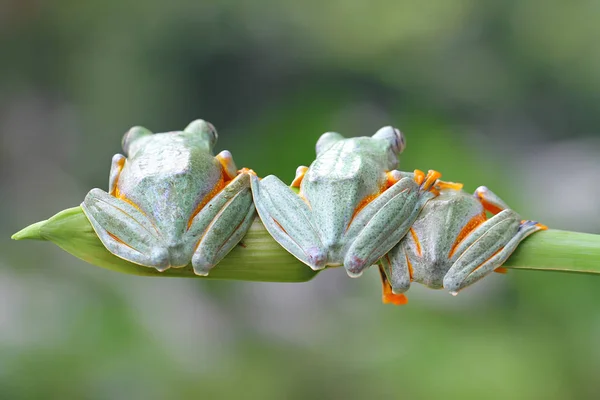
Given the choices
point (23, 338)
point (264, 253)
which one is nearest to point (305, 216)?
point (264, 253)

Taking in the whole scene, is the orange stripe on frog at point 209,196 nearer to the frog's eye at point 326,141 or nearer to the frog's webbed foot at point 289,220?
the frog's webbed foot at point 289,220

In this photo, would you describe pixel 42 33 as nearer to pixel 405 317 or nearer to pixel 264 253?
pixel 405 317

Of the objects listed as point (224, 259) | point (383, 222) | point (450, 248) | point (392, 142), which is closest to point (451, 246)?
point (450, 248)

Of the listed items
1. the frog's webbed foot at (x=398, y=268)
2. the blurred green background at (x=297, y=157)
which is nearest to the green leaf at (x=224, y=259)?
the frog's webbed foot at (x=398, y=268)

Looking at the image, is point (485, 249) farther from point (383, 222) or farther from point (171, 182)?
point (171, 182)

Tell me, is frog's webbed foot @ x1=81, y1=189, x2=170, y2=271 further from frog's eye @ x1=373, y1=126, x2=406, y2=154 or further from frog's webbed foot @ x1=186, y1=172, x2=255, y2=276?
frog's eye @ x1=373, y1=126, x2=406, y2=154

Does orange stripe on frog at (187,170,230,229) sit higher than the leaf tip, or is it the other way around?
orange stripe on frog at (187,170,230,229)

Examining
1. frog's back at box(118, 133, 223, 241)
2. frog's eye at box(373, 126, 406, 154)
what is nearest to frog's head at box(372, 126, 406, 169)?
frog's eye at box(373, 126, 406, 154)
